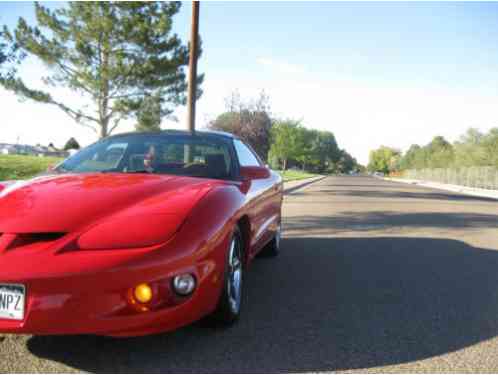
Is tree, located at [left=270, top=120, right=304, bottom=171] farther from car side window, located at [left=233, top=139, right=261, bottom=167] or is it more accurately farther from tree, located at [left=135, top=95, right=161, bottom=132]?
car side window, located at [left=233, top=139, right=261, bottom=167]

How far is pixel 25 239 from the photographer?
2.48 meters

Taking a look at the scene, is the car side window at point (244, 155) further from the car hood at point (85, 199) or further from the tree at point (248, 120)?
the tree at point (248, 120)

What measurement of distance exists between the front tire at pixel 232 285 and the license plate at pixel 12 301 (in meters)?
1.19

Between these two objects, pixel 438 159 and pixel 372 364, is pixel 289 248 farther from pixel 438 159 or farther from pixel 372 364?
pixel 438 159

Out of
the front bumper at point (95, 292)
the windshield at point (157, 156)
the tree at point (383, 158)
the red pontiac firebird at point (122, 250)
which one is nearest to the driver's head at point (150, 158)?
the windshield at point (157, 156)

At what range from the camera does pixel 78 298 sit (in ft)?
7.38

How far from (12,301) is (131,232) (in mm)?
642

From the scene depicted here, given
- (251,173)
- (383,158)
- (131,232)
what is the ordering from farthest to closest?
1. (383,158)
2. (251,173)
3. (131,232)

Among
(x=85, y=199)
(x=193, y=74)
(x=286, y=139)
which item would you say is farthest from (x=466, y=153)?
(x=85, y=199)

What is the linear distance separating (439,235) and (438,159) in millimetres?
70920

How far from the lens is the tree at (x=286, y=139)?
3638cm

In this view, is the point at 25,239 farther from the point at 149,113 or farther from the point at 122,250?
the point at 149,113

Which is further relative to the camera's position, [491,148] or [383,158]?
[383,158]

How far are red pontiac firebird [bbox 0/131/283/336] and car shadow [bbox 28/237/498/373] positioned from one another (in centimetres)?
26
